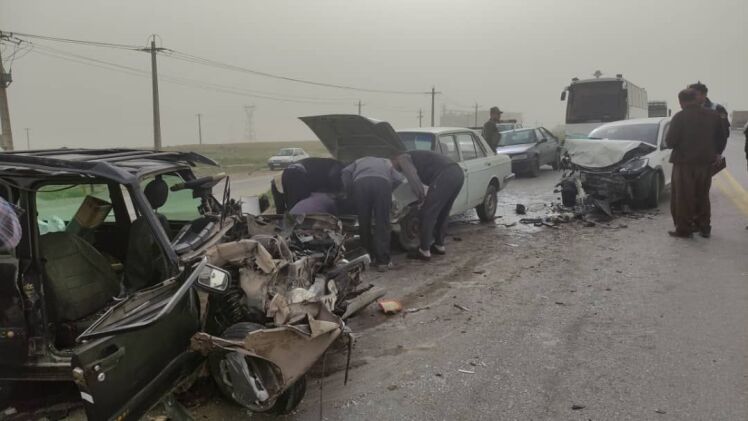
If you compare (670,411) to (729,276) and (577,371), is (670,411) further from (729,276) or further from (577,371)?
(729,276)

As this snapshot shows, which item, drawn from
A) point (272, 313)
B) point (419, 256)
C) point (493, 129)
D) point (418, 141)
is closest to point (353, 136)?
point (418, 141)

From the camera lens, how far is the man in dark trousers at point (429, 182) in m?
6.84

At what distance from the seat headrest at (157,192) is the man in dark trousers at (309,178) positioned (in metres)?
3.06

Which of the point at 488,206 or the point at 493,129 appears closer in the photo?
the point at 488,206

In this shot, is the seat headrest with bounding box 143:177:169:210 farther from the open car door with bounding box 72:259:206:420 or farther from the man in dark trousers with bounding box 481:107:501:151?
the man in dark trousers with bounding box 481:107:501:151

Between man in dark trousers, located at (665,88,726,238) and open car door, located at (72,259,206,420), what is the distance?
6986 millimetres

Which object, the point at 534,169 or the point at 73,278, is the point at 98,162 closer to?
the point at 73,278

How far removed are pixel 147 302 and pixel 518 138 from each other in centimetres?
1543

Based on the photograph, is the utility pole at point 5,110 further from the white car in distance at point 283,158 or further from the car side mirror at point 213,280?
the car side mirror at point 213,280

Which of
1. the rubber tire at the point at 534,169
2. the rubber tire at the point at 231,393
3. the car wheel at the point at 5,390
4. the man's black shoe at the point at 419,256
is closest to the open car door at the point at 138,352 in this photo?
the rubber tire at the point at 231,393

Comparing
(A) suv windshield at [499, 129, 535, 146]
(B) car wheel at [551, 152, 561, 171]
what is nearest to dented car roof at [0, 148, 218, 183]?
(A) suv windshield at [499, 129, 535, 146]

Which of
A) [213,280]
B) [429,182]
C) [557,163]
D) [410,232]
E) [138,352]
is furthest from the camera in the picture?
[557,163]

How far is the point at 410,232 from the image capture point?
24.4ft

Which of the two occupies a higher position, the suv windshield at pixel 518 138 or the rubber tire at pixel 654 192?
the suv windshield at pixel 518 138
